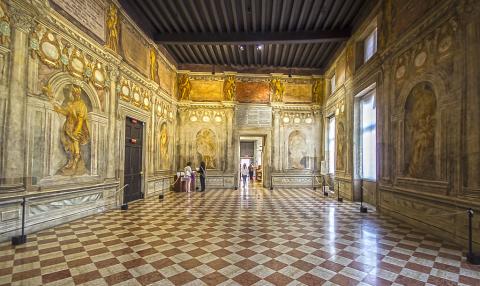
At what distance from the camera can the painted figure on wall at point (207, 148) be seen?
44.8 feet

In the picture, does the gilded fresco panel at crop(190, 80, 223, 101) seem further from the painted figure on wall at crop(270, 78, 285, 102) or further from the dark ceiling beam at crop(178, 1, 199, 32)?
the dark ceiling beam at crop(178, 1, 199, 32)

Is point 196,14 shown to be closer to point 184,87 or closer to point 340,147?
point 184,87

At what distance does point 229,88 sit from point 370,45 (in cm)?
735

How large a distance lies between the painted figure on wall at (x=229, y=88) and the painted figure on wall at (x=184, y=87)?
2.13 meters

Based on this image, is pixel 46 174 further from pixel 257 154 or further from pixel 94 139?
pixel 257 154

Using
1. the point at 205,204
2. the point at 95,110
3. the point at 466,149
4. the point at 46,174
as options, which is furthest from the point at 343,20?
the point at 46,174

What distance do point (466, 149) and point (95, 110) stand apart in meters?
8.82

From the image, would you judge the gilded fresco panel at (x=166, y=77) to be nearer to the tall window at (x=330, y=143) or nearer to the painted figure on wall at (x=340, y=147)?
the painted figure on wall at (x=340, y=147)

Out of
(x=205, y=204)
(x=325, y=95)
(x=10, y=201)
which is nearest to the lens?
(x=10, y=201)

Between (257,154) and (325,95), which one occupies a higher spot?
(325,95)

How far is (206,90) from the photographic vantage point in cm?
1394

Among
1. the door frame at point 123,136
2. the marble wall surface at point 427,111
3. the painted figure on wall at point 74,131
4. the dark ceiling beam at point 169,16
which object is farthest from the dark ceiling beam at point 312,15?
the painted figure on wall at point 74,131

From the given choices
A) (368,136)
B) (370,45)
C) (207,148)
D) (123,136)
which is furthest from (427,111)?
(207,148)

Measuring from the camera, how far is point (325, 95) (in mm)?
13727
